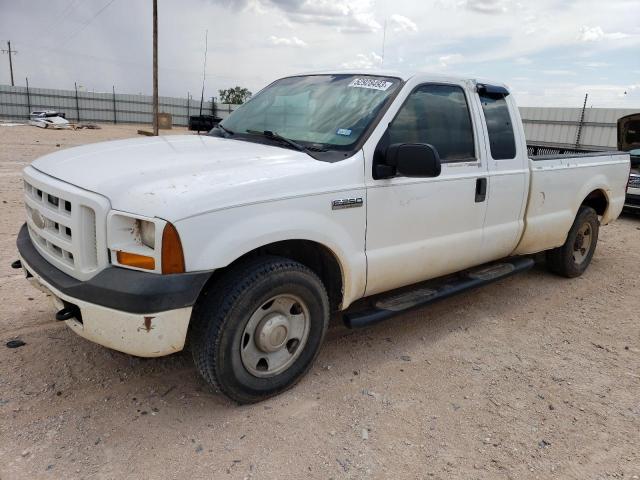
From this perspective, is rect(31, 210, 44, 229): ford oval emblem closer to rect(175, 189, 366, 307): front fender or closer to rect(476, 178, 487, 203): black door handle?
rect(175, 189, 366, 307): front fender

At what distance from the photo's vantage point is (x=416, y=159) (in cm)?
304

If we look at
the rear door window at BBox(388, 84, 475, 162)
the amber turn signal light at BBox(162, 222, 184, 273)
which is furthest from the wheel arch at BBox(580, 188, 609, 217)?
the amber turn signal light at BBox(162, 222, 184, 273)

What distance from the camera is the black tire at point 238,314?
2.68 meters

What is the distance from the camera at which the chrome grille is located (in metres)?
2.51

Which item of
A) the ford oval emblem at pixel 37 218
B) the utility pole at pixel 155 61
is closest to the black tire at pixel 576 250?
the ford oval emblem at pixel 37 218

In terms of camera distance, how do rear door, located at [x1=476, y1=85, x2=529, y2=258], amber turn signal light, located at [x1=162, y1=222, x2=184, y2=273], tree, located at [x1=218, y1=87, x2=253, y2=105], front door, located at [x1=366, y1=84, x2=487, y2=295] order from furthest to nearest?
tree, located at [x1=218, y1=87, x2=253, y2=105] → rear door, located at [x1=476, y1=85, x2=529, y2=258] → front door, located at [x1=366, y1=84, x2=487, y2=295] → amber turn signal light, located at [x1=162, y1=222, x2=184, y2=273]

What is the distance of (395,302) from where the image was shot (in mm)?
3641

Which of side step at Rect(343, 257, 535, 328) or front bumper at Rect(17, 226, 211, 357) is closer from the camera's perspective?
front bumper at Rect(17, 226, 211, 357)

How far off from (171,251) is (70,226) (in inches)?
24.4

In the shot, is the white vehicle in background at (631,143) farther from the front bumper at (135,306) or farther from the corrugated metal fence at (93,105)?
the corrugated metal fence at (93,105)

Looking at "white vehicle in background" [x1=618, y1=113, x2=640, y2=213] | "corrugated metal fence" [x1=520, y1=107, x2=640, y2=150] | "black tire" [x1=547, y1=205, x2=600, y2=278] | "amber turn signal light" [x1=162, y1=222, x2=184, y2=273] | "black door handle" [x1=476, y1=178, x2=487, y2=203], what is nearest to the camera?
"amber turn signal light" [x1=162, y1=222, x2=184, y2=273]

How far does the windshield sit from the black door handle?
102cm

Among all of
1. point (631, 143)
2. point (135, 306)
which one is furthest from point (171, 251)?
point (631, 143)

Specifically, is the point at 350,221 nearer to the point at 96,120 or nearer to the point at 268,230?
the point at 268,230
